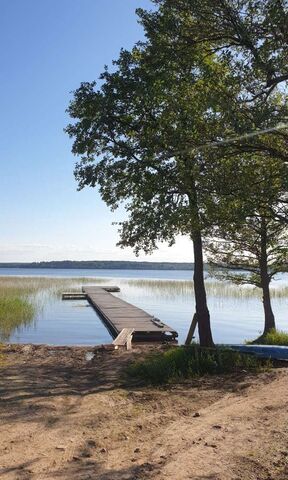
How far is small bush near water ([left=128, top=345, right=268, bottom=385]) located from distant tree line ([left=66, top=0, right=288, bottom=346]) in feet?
5.93

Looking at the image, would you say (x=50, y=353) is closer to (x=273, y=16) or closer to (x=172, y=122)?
(x=172, y=122)

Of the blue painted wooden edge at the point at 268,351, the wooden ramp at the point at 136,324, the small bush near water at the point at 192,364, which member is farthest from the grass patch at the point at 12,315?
the blue painted wooden edge at the point at 268,351


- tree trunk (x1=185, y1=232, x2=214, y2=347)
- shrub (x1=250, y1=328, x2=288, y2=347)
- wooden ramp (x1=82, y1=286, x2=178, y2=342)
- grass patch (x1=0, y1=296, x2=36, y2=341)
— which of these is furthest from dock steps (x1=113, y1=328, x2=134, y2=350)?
grass patch (x1=0, y1=296, x2=36, y2=341)

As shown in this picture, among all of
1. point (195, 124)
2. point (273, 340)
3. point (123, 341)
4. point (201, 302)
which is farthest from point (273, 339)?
point (195, 124)

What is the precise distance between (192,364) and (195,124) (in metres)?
5.84

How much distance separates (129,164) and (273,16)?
23.7ft

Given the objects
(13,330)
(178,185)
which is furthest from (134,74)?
(13,330)

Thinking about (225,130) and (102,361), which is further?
(102,361)

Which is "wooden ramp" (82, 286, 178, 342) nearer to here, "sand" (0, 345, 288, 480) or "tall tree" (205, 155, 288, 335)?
"tall tree" (205, 155, 288, 335)

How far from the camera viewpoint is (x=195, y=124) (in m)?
10.3

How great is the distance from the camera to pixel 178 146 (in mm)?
10547

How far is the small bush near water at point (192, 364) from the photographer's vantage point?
11484mm

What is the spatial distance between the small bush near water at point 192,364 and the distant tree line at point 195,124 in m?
1.81

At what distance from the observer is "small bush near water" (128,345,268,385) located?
37.7 ft
